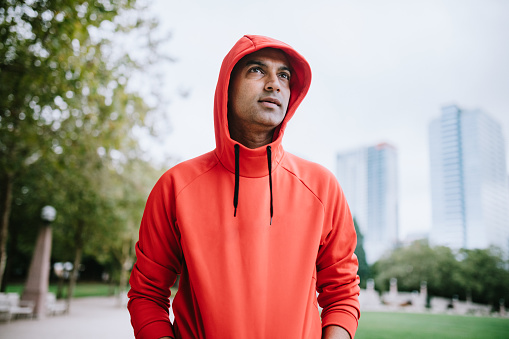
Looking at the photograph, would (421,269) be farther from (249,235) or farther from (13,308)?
(249,235)

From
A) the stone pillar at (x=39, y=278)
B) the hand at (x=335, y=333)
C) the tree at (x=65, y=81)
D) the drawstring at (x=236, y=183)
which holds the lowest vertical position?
the stone pillar at (x=39, y=278)

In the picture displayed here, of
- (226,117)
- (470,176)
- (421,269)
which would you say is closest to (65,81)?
(226,117)

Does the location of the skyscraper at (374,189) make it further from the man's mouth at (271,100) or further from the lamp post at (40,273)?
the man's mouth at (271,100)

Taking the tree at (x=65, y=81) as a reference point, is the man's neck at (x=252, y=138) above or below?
below

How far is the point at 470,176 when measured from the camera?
913 inches

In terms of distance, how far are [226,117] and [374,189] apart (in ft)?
164

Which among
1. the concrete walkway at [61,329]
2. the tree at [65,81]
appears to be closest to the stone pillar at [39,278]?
the concrete walkway at [61,329]

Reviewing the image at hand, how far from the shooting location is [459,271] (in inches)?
1067

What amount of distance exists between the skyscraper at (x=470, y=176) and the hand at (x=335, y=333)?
23.5 m

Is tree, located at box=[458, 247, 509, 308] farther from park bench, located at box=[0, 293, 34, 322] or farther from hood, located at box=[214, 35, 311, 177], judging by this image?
hood, located at box=[214, 35, 311, 177]

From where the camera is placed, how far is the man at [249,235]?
1483 millimetres

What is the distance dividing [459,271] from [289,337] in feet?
97.6

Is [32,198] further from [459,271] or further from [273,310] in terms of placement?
[459,271]

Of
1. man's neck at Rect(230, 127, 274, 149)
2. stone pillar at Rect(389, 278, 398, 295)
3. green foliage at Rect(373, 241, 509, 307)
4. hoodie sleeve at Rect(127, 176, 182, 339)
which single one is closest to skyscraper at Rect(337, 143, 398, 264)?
green foliage at Rect(373, 241, 509, 307)
